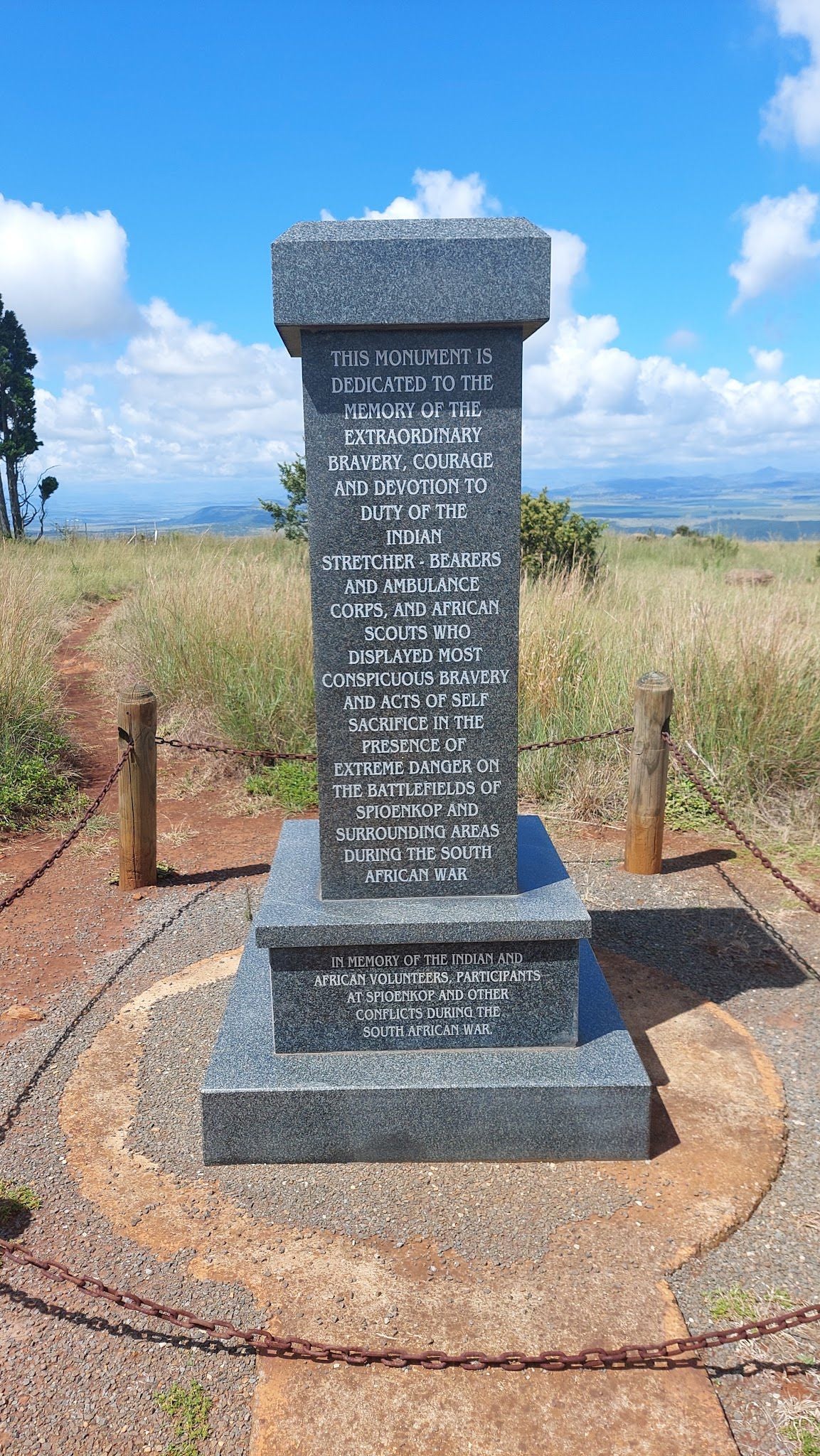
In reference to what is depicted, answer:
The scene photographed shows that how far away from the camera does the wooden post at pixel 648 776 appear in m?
5.15

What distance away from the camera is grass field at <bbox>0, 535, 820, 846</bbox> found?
Answer: 6.11 m

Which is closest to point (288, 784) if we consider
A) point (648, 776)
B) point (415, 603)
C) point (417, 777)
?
point (648, 776)

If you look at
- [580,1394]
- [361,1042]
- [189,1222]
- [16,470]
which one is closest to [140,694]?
[361,1042]

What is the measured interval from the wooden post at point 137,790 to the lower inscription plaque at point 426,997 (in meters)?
2.32

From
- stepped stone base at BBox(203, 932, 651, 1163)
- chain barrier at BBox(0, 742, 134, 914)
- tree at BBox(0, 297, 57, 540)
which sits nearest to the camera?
stepped stone base at BBox(203, 932, 651, 1163)

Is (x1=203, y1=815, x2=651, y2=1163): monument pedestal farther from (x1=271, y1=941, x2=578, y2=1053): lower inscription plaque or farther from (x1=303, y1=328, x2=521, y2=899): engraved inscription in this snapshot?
(x1=303, y1=328, x2=521, y2=899): engraved inscription

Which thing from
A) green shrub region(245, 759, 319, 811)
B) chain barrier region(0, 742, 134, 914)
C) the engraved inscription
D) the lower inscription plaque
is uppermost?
the engraved inscription

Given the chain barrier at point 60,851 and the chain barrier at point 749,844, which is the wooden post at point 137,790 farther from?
the chain barrier at point 749,844

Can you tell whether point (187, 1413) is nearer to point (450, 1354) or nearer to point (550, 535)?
point (450, 1354)

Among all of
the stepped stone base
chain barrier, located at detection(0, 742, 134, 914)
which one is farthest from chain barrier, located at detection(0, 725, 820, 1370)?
chain barrier, located at detection(0, 742, 134, 914)

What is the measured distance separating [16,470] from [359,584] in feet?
96.7

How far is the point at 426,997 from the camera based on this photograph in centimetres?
309

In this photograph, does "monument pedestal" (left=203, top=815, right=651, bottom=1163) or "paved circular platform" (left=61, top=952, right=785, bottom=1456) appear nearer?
"paved circular platform" (left=61, top=952, right=785, bottom=1456)

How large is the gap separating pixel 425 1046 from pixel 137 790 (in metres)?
2.56
